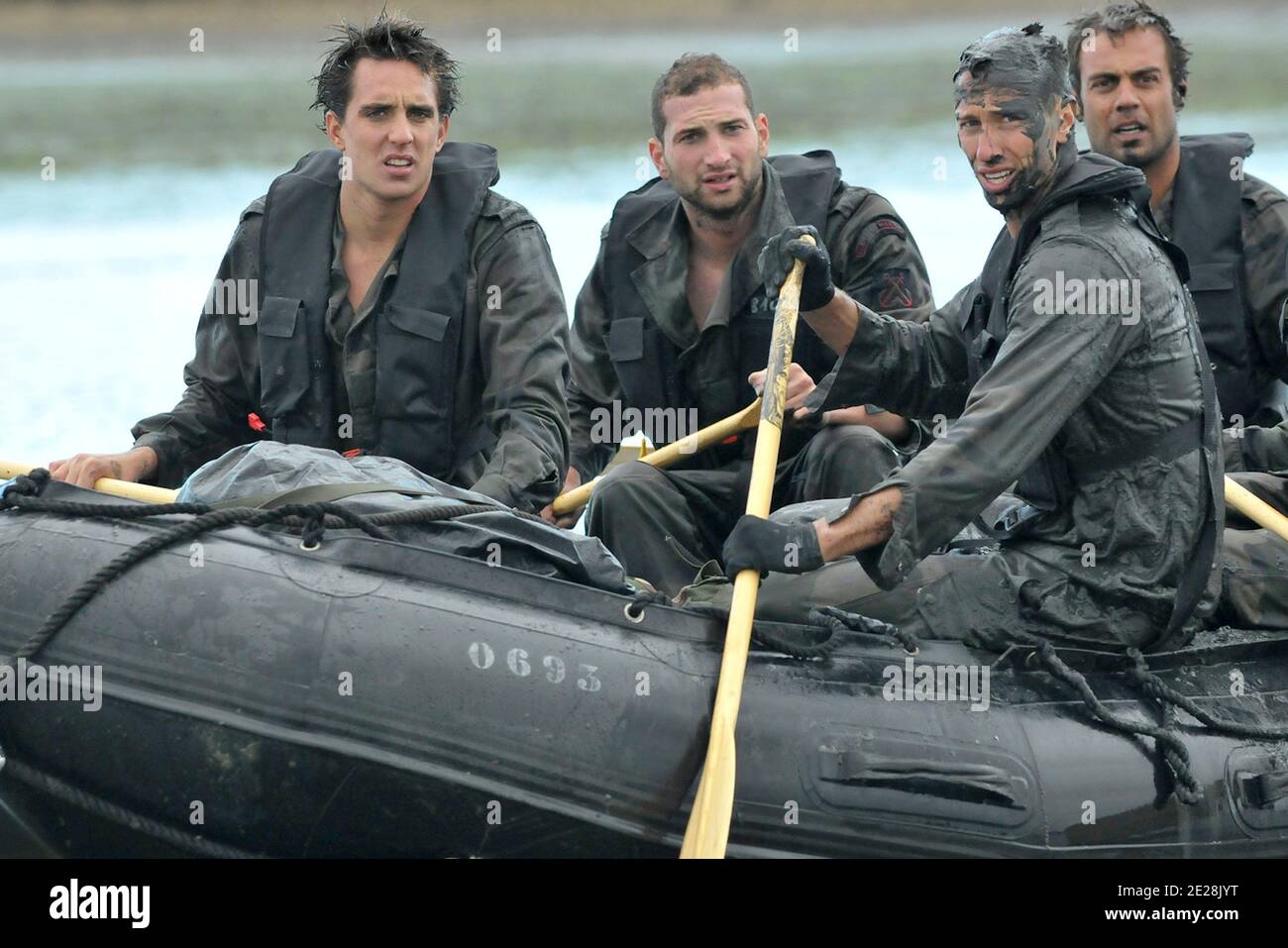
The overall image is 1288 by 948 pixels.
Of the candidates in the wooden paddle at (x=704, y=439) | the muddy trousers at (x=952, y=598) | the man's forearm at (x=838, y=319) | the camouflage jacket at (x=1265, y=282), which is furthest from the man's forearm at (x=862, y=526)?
the camouflage jacket at (x=1265, y=282)

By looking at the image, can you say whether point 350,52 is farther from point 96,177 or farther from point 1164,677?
point 96,177

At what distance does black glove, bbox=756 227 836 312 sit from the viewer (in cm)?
382

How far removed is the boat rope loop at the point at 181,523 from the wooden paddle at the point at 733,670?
19.6 inches

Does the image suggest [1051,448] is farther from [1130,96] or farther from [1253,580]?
[1130,96]

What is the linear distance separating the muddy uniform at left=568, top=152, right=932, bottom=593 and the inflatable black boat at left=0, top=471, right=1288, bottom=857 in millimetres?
801

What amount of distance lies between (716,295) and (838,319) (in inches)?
22.7

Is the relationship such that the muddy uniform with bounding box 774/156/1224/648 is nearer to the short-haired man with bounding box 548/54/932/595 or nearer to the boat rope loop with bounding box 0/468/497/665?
the short-haired man with bounding box 548/54/932/595

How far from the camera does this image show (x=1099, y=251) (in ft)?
11.4

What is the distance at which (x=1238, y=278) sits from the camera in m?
4.73

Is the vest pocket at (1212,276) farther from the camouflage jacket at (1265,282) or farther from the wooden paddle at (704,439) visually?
the wooden paddle at (704,439)

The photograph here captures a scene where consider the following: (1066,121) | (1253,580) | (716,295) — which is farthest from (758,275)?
(1253,580)

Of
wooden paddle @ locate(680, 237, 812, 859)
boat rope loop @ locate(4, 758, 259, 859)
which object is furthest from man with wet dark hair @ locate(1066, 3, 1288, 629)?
boat rope loop @ locate(4, 758, 259, 859)

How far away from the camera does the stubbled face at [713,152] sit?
174 inches

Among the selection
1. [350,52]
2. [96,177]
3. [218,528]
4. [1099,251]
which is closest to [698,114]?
[350,52]
